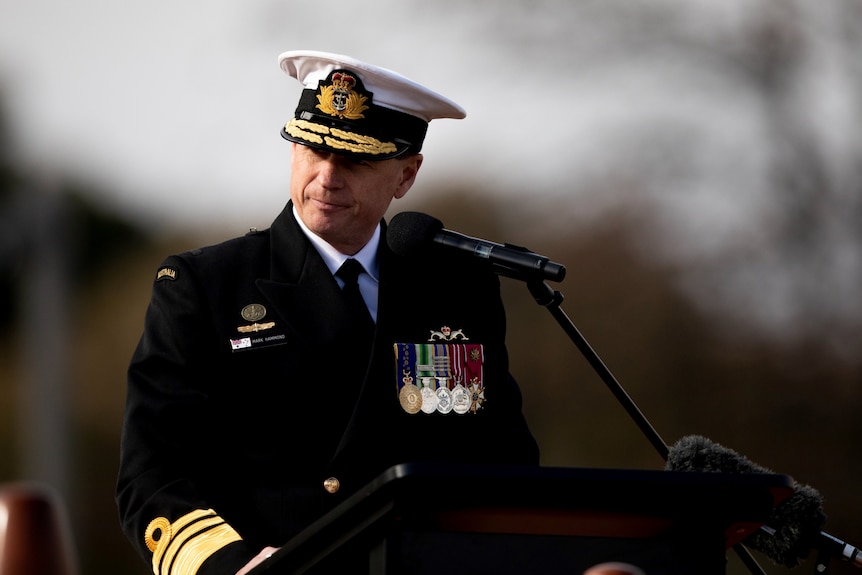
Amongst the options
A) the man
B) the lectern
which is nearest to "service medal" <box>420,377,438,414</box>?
the man

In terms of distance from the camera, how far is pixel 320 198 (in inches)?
124

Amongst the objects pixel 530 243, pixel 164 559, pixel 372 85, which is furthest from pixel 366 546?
pixel 530 243

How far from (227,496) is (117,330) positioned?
10363 millimetres

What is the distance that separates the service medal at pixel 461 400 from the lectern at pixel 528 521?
1.18 m

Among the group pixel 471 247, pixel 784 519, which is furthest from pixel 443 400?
pixel 784 519

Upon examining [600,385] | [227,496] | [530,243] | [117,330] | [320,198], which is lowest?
[117,330]

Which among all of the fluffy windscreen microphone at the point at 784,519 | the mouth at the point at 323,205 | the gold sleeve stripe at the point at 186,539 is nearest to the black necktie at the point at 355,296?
the mouth at the point at 323,205

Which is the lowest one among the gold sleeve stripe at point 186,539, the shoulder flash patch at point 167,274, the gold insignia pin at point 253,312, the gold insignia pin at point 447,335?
the gold sleeve stripe at point 186,539

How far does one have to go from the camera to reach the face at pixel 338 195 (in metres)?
3.15

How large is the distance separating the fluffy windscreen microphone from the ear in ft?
3.59

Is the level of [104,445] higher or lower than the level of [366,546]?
lower

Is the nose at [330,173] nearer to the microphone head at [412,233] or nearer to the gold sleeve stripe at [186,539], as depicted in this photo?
the microphone head at [412,233]

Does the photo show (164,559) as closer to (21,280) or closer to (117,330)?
(117,330)

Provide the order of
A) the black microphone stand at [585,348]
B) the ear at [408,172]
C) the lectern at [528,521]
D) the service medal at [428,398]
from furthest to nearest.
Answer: the ear at [408,172]
the service medal at [428,398]
the black microphone stand at [585,348]
the lectern at [528,521]
